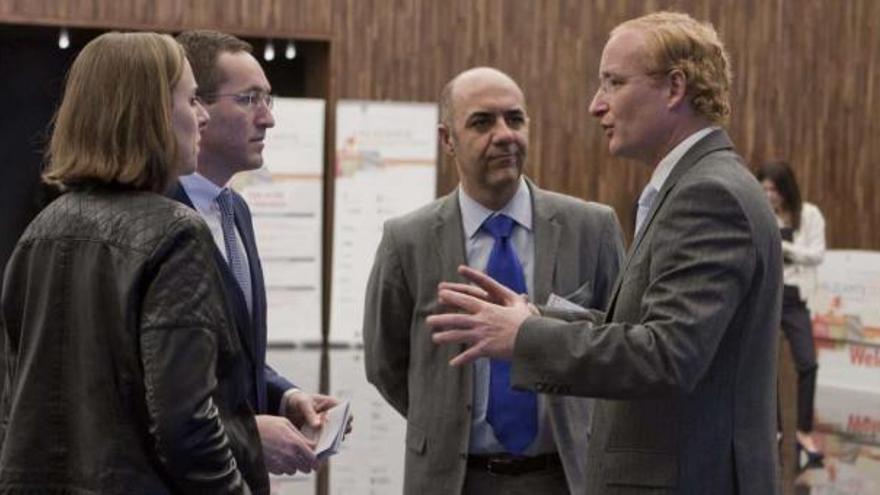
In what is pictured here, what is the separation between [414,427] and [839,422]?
273 inches

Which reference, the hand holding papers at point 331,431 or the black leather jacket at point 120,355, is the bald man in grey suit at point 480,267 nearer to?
the hand holding papers at point 331,431

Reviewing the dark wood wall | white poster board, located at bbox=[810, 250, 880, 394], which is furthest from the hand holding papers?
the dark wood wall

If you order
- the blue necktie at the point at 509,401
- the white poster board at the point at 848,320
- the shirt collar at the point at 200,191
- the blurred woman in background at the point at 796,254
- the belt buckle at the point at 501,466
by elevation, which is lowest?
the white poster board at the point at 848,320

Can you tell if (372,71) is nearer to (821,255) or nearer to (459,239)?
(821,255)

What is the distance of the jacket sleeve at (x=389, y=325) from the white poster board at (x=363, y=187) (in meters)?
9.64

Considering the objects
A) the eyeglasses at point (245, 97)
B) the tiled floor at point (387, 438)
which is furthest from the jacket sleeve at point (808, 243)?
the eyeglasses at point (245, 97)

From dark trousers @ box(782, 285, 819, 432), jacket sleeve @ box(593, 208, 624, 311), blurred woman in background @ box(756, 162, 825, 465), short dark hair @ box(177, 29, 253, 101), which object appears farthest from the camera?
blurred woman in background @ box(756, 162, 825, 465)

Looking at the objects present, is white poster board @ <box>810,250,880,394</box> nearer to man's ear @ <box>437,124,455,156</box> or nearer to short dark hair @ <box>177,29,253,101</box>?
man's ear @ <box>437,124,455,156</box>

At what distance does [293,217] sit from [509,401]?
32.5ft

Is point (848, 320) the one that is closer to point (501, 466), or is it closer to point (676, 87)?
point (501, 466)

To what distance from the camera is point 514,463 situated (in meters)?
3.86

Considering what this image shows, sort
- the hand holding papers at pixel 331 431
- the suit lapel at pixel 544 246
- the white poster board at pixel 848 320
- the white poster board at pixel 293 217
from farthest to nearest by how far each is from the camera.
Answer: the white poster board at pixel 293 217, the white poster board at pixel 848 320, the suit lapel at pixel 544 246, the hand holding papers at pixel 331 431

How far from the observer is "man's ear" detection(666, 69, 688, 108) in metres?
3.17

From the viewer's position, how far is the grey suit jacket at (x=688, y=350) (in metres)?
2.92
